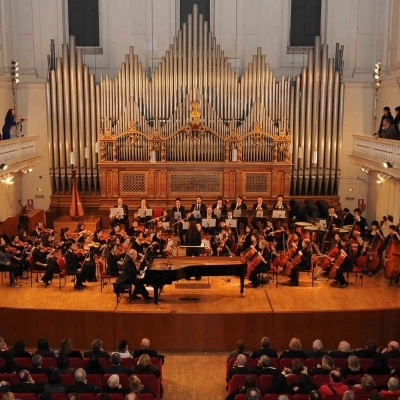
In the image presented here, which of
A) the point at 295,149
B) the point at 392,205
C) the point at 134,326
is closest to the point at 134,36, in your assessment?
the point at 295,149

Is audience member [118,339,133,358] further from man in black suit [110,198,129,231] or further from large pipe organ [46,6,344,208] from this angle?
large pipe organ [46,6,344,208]

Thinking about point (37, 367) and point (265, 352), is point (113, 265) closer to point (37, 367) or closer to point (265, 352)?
point (37, 367)

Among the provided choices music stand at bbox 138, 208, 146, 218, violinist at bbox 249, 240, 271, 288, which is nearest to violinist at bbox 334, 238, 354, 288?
violinist at bbox 249, 240, 271, 288

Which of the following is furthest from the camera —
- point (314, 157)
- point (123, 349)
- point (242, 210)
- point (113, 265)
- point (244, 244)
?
point (314, 157)

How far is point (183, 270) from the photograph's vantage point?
44.1ft

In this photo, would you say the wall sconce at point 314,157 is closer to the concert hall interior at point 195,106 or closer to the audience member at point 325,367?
the concert hall interior at point 195,106

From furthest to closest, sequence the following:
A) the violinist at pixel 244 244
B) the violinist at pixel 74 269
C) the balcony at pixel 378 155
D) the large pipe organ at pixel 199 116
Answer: the large pipe organ at pixel 199 116
the balcony at pixel 378 155
the violinist at pixel 244 244
the violinist at pixel 74 269

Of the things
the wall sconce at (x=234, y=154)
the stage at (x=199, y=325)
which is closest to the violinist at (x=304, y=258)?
the stage at (x=199, y=325)

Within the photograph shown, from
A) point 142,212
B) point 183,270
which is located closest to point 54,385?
point 183,270

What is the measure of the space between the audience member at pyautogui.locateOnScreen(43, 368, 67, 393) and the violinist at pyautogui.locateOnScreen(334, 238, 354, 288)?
25.8 feet

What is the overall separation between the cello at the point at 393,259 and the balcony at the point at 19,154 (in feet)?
33.5

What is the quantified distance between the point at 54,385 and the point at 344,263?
806 cm

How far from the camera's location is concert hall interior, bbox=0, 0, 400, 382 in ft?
67.3

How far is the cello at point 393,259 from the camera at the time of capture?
14547 mm
